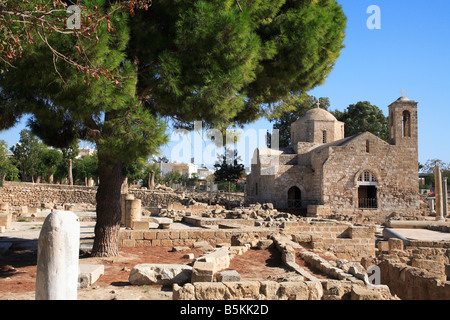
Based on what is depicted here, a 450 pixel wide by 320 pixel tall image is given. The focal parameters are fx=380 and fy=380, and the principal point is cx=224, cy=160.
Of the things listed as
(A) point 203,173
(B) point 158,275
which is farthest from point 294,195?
(A) point 203,173

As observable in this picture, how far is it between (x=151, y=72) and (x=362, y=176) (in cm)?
2365

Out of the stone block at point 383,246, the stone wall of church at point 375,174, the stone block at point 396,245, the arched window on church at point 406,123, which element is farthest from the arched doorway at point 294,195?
the stone block at point 396,245

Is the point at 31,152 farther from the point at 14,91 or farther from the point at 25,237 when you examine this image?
the point at 14,91

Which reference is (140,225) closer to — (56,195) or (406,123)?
(406,123)

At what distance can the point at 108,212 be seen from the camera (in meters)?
8.01

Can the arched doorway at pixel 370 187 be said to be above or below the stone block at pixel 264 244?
above

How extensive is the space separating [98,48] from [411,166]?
27.3 meters

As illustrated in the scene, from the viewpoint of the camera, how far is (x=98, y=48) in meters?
6.02

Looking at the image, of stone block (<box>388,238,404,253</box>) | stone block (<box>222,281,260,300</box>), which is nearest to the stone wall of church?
stone block (<box>388,238,404,253</box>)

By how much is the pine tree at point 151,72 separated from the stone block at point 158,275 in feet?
7.02

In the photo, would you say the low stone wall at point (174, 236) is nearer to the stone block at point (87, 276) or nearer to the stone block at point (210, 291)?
the stone block at point (87, 276)

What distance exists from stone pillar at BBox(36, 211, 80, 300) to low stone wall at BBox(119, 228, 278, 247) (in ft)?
19.5

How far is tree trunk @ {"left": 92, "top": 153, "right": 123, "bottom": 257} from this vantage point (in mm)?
7965

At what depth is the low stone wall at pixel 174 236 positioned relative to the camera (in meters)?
9.50
